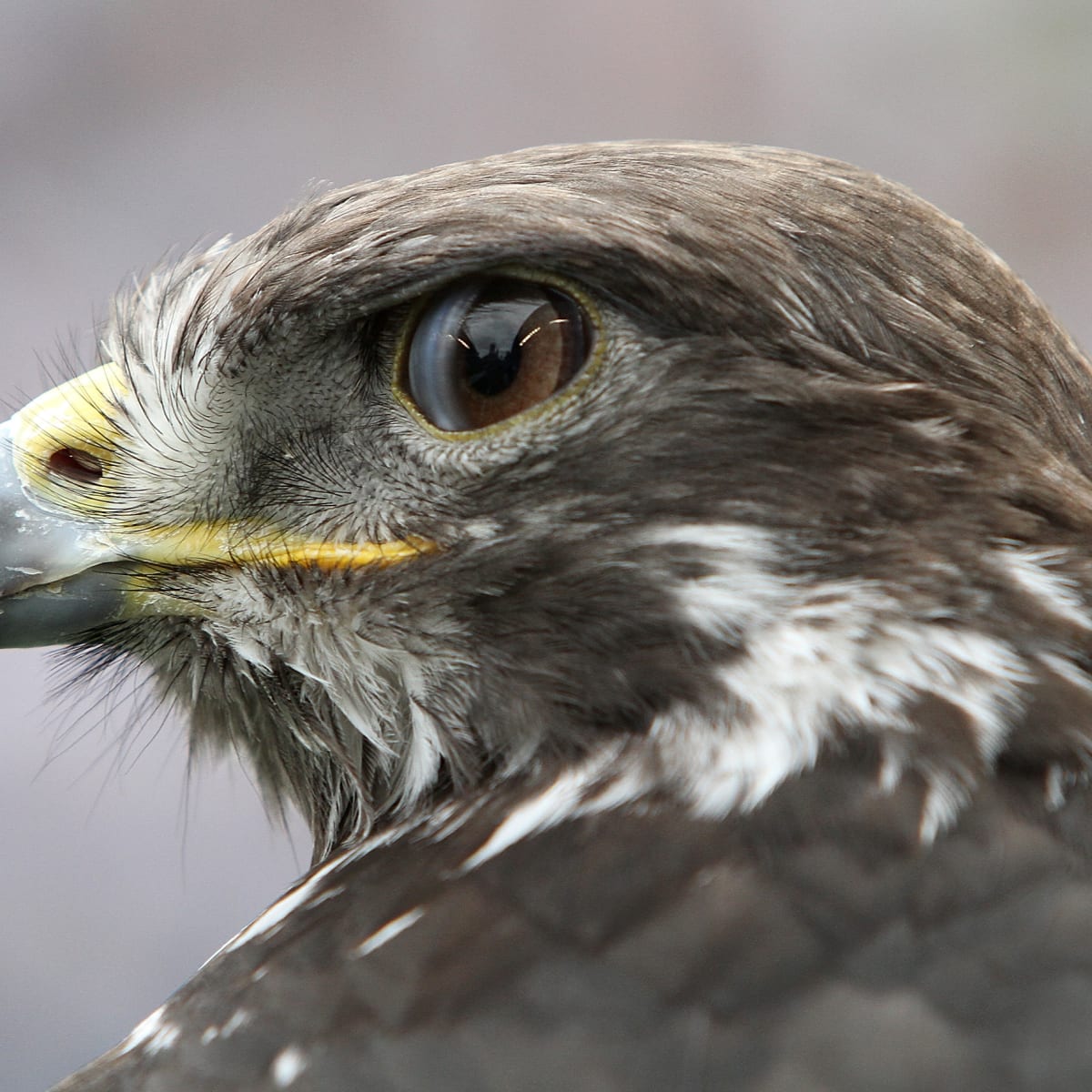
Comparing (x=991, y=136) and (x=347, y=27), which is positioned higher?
(x=347, y=27)

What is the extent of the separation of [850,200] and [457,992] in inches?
31.2

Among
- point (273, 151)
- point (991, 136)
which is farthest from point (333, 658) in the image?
point (991, 136)

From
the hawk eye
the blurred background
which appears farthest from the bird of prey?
the blurred background

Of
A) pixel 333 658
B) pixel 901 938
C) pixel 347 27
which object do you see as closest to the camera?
pixel 901 938

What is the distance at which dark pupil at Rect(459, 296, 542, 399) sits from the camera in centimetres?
141

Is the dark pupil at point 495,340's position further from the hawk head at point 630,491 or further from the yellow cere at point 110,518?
the yellow cere at point 110,518

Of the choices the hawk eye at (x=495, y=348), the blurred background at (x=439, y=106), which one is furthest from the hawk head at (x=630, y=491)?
the blurred background at (x=439, y=106)

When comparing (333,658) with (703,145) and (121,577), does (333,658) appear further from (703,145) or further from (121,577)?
(703,145)

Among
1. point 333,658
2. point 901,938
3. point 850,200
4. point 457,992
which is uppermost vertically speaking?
point 850,200

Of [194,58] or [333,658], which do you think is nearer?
[333,658]

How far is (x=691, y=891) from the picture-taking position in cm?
131

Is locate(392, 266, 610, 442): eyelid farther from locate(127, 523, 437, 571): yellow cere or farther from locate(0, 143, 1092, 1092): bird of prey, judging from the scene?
locate(127, 523, 437, 571): yellow cere

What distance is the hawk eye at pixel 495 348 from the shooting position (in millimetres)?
1408

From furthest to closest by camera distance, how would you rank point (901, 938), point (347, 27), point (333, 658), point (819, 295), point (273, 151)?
point (347, 27) < point (273, 151) < point (333, 658) < point (819, 295) < point (901, 938)
